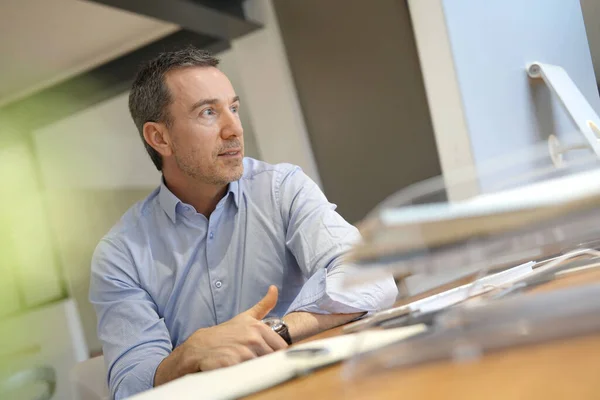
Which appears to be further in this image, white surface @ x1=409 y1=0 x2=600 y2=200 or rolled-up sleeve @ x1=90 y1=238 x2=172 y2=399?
white surface @ x1=409 y1=0 x2=600 y2=200

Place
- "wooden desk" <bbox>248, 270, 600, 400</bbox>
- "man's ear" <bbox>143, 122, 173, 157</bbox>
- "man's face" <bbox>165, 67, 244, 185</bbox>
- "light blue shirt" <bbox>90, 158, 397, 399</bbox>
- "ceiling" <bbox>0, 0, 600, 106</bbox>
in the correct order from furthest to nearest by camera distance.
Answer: "ceiling" <bbox>0, 0, 600, 106</bbox> < "man's ear" <bbox>143, 122, 173, 157</bbox> < "man's face" <bbox>165, 67, 244, 185</bbox> < "light blue shirt" <bbox>90, 158, 397, 399</bbox> < "wooden desk" <bbox>248, 270, 600, 400</bbox>

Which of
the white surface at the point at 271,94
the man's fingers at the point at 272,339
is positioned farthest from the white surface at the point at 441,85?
the man's fingers at the point at 272,339

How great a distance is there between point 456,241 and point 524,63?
2.49 metres

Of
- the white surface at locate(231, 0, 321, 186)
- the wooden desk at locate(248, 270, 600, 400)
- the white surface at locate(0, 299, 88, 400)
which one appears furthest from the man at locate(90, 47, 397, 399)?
the white surface at locate(0, 299, 88, 400)

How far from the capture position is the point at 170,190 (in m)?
1.60

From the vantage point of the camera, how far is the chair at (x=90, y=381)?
5.33 ft

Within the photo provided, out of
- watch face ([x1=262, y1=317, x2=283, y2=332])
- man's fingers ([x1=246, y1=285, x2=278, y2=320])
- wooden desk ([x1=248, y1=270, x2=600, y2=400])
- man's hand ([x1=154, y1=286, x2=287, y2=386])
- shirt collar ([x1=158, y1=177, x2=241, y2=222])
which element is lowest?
watch face ([x1=262, y1=317, x2=283, y2=332])

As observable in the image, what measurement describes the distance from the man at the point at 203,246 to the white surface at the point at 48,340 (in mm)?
3817

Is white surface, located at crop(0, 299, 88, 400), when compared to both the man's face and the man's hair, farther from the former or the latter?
the man's face

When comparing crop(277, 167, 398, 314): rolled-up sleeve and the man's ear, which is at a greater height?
the man's ear

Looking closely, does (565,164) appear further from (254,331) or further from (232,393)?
(254,331)

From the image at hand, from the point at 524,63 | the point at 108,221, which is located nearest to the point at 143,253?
the point at 524,63

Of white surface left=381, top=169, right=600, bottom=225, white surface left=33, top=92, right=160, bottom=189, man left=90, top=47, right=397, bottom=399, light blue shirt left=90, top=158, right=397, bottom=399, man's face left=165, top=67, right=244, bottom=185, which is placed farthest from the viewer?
white surface left=33, top=92, right=160, bottom=189

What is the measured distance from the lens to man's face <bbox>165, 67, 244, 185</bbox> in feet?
5.27
